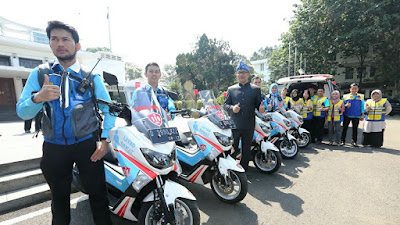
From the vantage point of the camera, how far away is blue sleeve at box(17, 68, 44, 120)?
1.52 metres

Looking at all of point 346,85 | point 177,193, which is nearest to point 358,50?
point 346,85

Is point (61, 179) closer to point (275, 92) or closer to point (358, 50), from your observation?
point (275, 92)

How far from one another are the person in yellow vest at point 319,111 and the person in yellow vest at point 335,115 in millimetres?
194

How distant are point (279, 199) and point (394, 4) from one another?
19184mm

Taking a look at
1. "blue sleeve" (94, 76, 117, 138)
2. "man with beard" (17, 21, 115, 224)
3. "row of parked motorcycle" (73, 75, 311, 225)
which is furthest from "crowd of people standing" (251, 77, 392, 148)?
"man with beard" (17, 21, 115, 224)

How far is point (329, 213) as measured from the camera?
8.58 ft

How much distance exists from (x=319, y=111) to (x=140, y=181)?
242 inches

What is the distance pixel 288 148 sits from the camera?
4.89 metres

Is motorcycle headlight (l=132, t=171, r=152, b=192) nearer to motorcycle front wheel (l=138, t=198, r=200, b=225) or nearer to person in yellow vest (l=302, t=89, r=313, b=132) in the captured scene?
motorcycle front wheel (l=138, t=198, r=200, b=225)

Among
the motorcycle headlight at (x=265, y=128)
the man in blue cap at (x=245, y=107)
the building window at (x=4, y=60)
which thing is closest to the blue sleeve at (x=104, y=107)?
the man in blue cap at (x=245, y=107)

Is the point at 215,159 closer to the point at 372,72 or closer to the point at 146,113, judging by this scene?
the point at 146,113

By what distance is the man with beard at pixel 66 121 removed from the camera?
1623mm

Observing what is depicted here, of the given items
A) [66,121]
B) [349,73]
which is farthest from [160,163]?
[349,73]

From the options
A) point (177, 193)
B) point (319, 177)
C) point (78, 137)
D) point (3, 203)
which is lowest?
point (319, 177)
